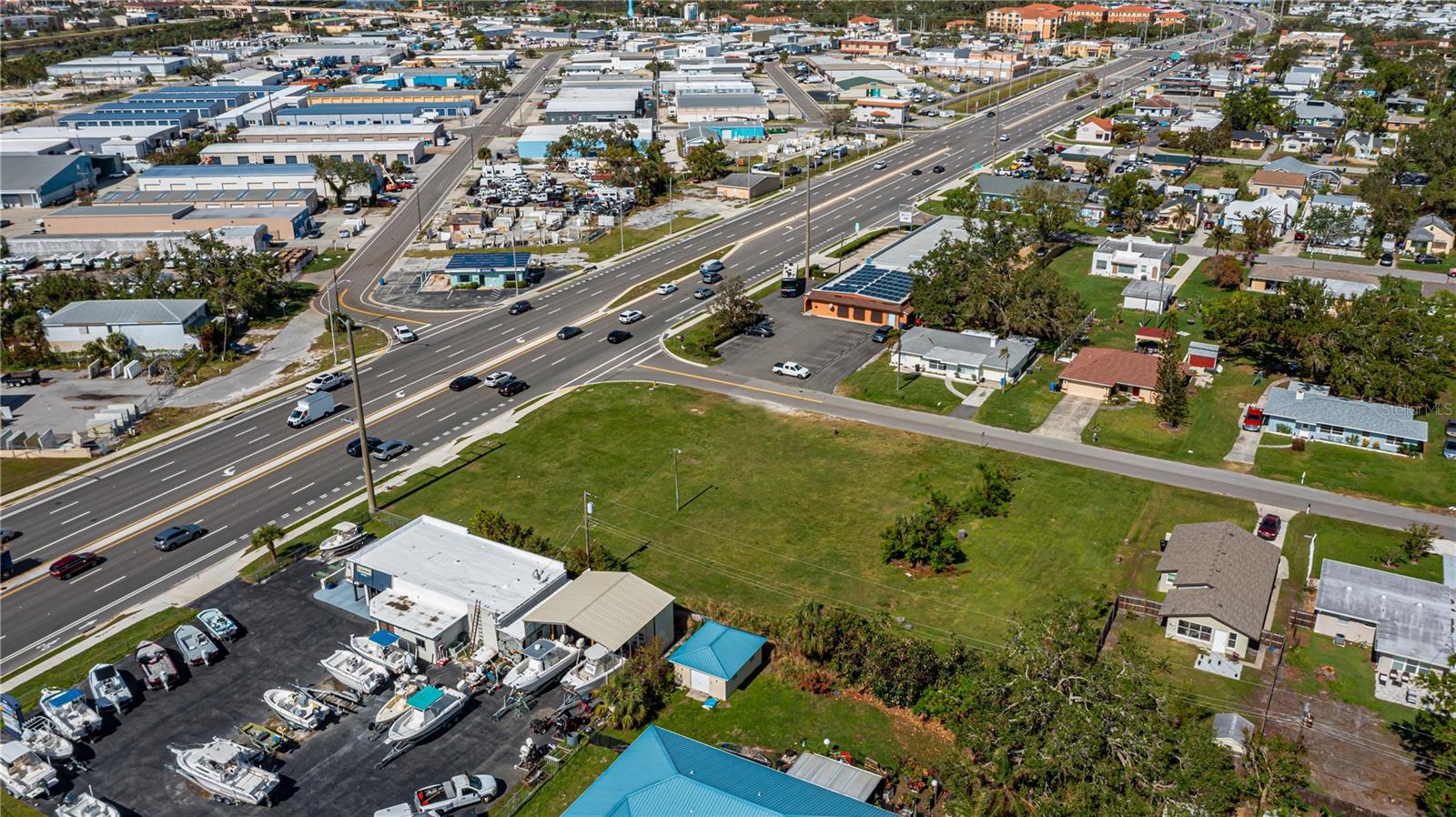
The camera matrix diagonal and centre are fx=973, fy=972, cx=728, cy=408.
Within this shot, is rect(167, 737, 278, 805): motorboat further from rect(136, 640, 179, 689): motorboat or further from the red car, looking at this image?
the red car

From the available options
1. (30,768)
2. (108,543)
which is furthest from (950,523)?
(108,543)

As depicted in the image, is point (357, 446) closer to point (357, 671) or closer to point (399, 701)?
point (357, 671)

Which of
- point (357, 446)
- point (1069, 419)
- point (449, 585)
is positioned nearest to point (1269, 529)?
point (1069, 419)

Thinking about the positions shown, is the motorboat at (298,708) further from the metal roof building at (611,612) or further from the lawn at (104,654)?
the metal roof building at (611,612)

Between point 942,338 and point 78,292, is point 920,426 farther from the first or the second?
point 78,292

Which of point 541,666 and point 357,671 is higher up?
point 541,666

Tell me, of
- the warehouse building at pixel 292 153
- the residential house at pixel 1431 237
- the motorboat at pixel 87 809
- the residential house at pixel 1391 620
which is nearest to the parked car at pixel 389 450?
the motorboat at pixel 87 809
